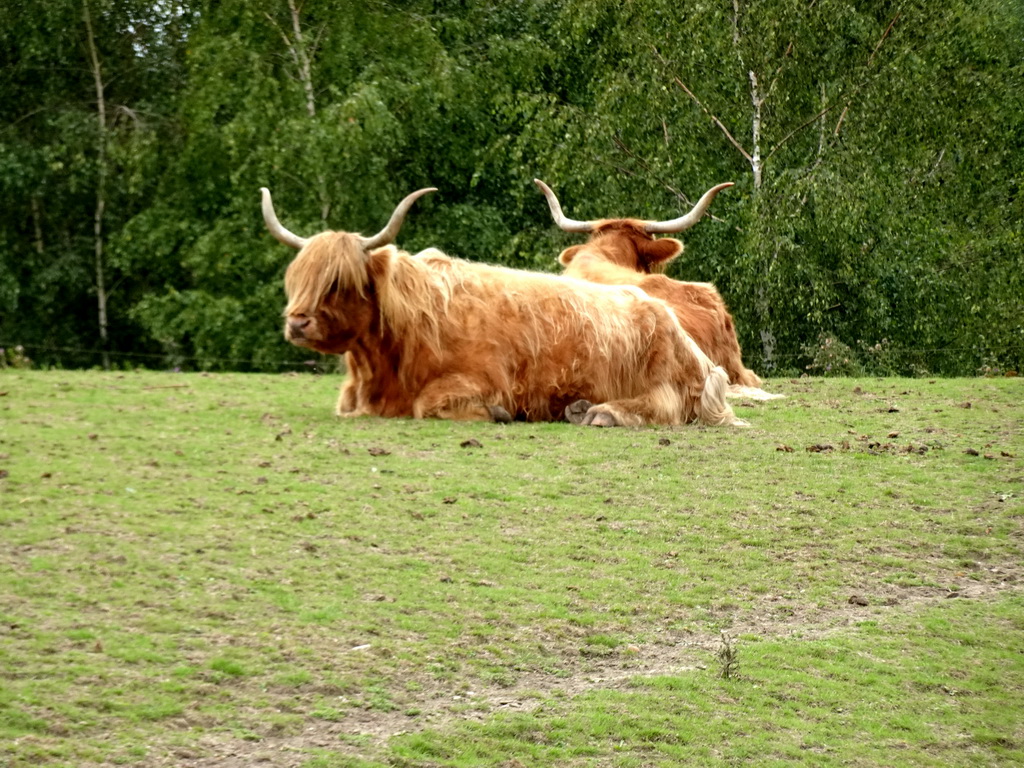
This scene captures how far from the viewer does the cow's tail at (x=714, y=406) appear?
10578 millimetres

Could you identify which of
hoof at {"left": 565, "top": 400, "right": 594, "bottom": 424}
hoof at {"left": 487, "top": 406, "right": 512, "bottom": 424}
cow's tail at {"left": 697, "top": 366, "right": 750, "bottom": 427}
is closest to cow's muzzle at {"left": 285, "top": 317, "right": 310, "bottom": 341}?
hoof at {"left": 487, "top": 406, "right": 512, "bottom": 424}

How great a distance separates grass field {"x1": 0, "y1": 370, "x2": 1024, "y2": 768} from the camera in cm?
446

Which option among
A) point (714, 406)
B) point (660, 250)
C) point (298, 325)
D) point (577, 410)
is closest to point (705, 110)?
point (660, 250)

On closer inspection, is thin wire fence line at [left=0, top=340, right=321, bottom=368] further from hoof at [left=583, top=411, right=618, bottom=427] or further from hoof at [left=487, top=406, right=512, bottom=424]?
hoof at [left=583, top=411, right=618, bottom=427]

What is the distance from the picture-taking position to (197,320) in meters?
23.7

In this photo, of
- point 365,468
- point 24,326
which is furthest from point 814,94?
point 24,326

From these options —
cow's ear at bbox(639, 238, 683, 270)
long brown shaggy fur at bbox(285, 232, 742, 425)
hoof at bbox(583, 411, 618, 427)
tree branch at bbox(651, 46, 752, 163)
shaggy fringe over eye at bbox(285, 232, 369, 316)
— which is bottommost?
hoof at bbox(583, 411, 618, 427)

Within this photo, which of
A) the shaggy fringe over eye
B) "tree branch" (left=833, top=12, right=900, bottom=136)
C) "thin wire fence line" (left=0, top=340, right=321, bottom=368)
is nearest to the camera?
the shaggy fringe over eye

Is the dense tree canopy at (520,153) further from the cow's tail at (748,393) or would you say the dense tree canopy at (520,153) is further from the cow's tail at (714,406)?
the cow's tail at (714,406)

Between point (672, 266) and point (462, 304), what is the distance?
972 centimetres

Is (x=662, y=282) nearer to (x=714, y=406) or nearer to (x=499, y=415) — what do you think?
(x=714, y=406)

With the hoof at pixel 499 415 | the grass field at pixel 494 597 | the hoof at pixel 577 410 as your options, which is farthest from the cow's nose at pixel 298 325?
the hoof at pixel 577 410

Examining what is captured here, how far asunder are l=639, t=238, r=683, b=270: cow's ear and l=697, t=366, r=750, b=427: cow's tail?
321cm

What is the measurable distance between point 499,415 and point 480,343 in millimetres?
522
